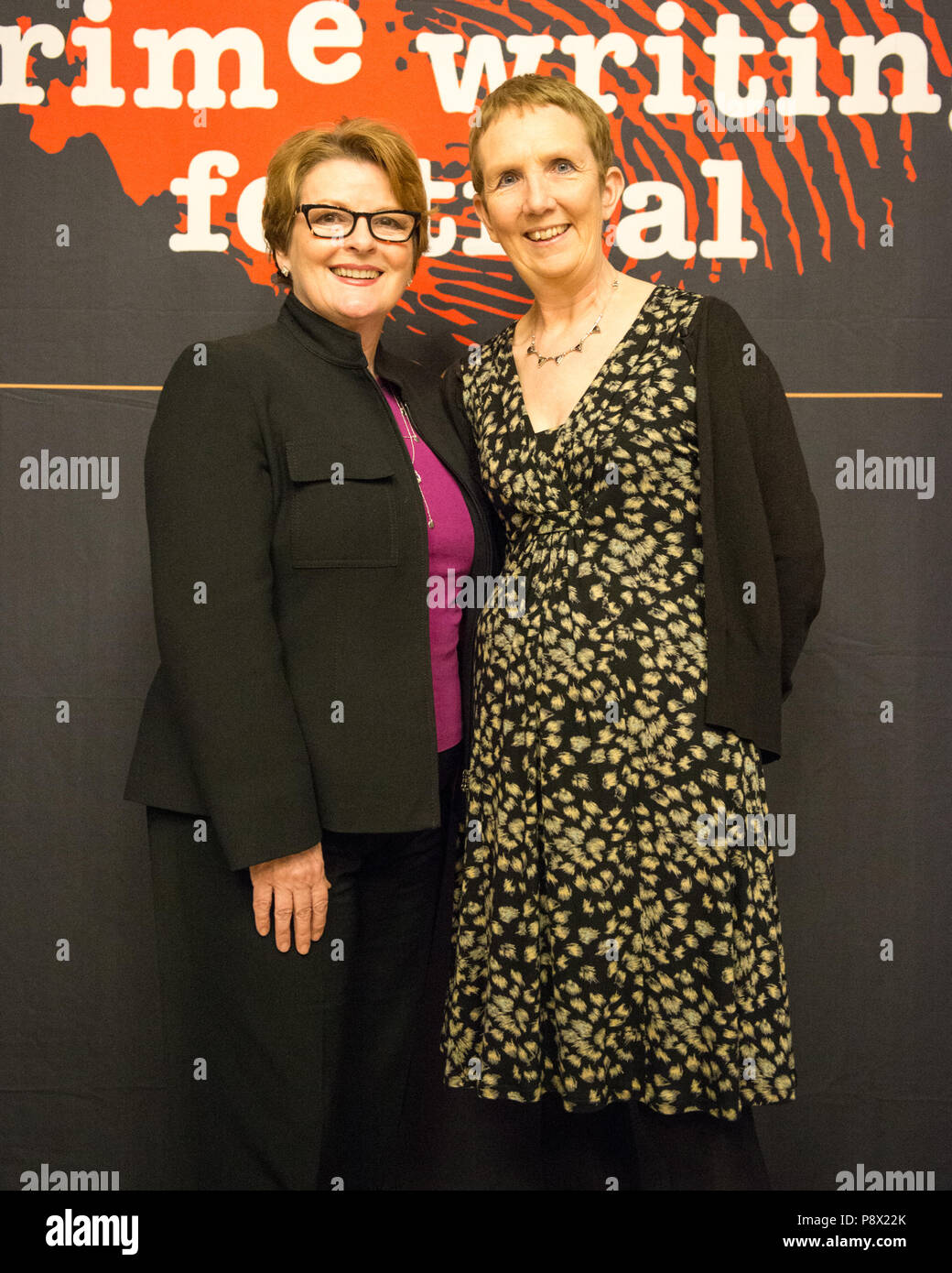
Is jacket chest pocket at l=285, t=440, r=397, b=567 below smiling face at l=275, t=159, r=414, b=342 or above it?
below

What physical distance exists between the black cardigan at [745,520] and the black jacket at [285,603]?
1.42ft

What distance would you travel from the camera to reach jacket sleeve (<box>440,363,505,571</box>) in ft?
5.73

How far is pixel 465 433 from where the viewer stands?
5.84 ft

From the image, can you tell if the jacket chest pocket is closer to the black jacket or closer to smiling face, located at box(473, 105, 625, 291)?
the black jacket

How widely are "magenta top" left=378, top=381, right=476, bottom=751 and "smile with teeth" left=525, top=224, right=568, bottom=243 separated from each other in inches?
14.1

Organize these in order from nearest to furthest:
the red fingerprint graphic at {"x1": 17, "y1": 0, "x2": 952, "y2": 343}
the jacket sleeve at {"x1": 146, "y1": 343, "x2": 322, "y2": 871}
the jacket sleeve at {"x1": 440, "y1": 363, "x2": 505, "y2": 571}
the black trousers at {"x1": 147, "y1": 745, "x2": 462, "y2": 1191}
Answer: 1. the jacket sleeve at {"x1": 146, "y1": 343, "x2": 322, "y2": 871}
2. the black trousers at {"x1": 147, "y1": 745, "x2": 462, "y2": 1191}
3. the jacket sleeve at {"x1": 440, "y1": 363, "x2": 505, "y2": 571}
4. the red fingerprint graphic at {"x1": 17, "y1": 0, "x2": 952, "y2": 343}

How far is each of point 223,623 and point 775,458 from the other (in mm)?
851

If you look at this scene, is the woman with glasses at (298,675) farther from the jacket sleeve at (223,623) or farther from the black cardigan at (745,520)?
the black cardigan at (745,520)

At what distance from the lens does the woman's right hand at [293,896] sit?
1474 mm
